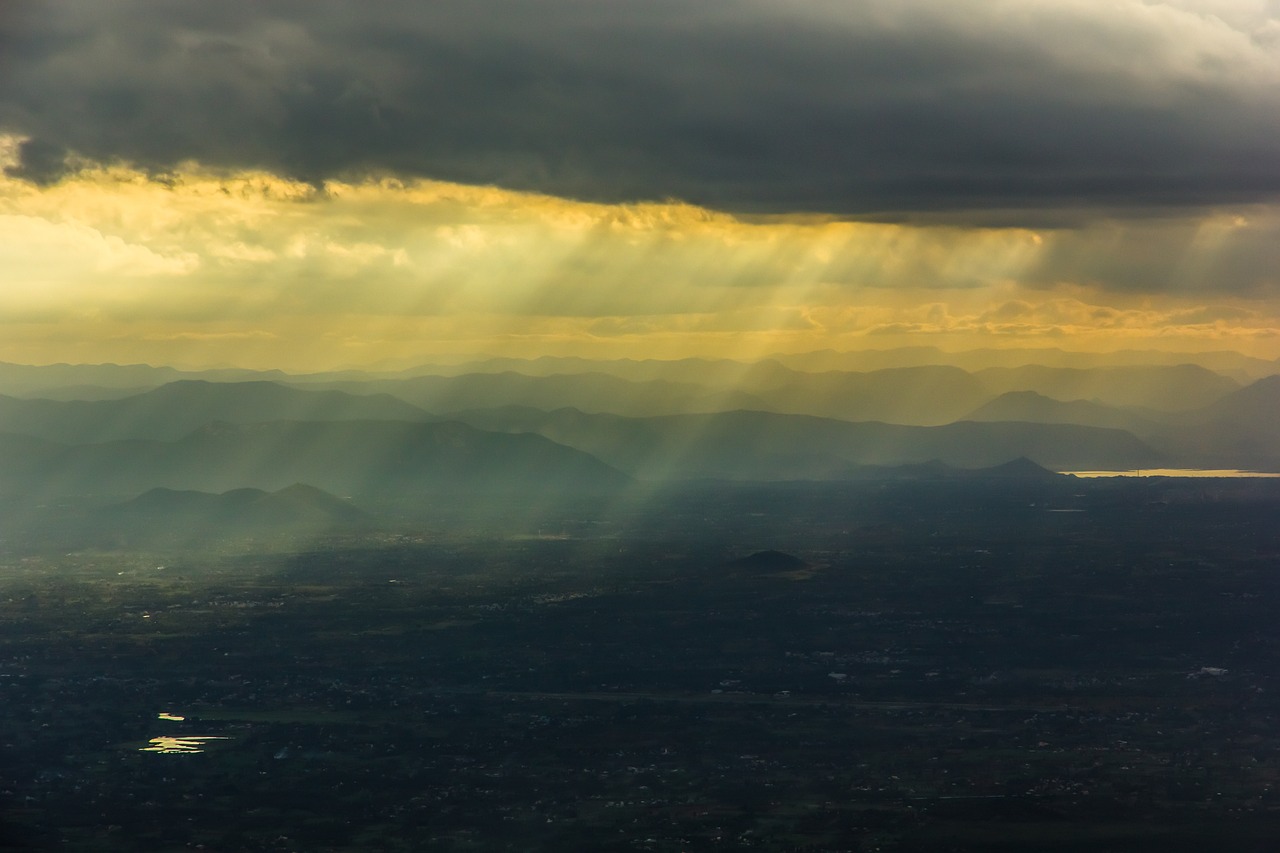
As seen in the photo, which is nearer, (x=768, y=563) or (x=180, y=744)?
(x=180, y=744)

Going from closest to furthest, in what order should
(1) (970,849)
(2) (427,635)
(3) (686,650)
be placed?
1. (1) (970,849)
2. (3) (686,650)
3. (2) (427,635)

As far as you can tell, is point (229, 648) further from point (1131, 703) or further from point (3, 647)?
point (1131, 703)

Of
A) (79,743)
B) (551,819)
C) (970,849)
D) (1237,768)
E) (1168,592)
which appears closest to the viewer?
(970,849)

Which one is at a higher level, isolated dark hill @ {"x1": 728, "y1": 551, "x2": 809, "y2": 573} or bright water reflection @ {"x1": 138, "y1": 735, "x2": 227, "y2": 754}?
bright water reflection @ {"x1": 138, "y1": 735, "x2": 227, "y2": 754}

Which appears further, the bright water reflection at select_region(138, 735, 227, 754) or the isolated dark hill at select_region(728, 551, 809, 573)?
the isolated dark hill at select_region(728, 551, 809, 573)

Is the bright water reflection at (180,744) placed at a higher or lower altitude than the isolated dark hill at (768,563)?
higher

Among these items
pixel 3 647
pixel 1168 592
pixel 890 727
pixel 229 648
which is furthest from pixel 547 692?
pixel 1168 592

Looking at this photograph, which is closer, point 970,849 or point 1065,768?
point 970,849

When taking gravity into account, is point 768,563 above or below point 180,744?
below
